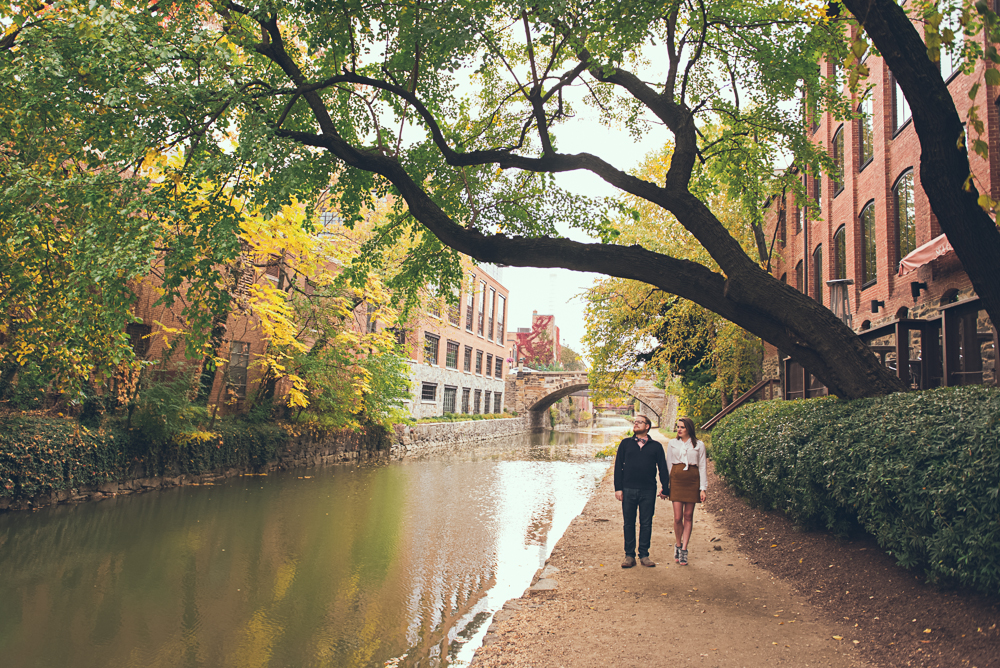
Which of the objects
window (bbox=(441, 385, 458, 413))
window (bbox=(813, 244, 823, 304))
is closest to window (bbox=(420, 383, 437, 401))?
window (bbox=(441, 385, 458, 413))

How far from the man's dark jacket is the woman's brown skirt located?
0.08m

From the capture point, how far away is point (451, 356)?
3694cm

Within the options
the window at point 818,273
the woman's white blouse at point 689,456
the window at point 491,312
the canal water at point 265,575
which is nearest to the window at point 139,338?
the canal water at point 265,575

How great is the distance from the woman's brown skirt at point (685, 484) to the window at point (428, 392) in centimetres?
2586

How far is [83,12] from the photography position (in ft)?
26.5

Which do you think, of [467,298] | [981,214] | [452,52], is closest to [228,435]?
[452,52]

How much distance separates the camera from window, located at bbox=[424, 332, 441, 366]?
32931mm

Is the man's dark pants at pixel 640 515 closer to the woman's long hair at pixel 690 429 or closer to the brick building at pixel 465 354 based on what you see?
the woman's long hair at pixel 690 429

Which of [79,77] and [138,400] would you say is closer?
[79,77]

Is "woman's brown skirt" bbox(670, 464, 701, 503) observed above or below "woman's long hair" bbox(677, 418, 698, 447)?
below

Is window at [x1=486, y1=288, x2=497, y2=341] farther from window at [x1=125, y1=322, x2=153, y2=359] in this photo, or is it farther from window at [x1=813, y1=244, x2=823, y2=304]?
window at [x1=125, y1=322, x2=153, y2=359]

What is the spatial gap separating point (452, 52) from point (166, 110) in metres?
3.12

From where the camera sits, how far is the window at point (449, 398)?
36.1 meters

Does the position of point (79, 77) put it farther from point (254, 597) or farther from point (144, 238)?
point (254, 597)
